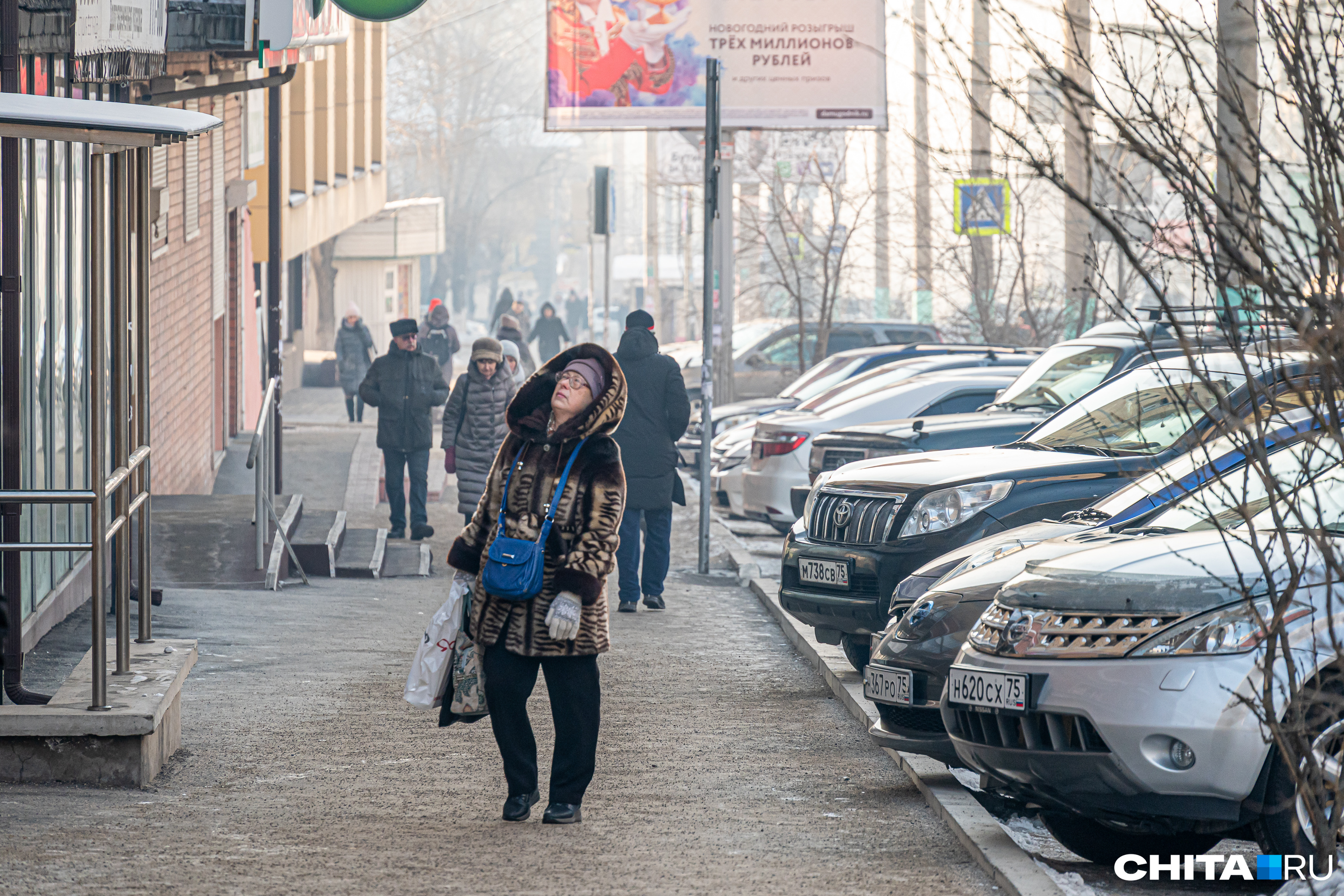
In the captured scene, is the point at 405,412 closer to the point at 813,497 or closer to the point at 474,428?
the point at 474,428

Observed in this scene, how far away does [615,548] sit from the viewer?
18.7 feet

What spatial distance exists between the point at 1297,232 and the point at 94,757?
413 cm

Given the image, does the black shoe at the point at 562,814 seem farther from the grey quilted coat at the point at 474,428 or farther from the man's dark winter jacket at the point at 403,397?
the man's dark winter jacket at the point at 403,397

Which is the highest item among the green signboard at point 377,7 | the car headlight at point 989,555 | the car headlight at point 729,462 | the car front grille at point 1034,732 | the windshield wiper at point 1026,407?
the green signboard at point 377,7

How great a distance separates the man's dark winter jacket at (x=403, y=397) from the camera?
13.8 meters

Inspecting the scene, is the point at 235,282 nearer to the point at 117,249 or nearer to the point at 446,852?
the point at 117,249

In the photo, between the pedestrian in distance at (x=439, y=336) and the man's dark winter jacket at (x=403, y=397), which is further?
the pedestrian in distance at (x=439, y=336)

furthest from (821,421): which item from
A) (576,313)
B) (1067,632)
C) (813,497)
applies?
(576,313)

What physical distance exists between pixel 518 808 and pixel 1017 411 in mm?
5982

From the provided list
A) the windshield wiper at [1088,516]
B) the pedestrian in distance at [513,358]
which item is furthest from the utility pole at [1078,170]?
the pedestrian in distance at [513,358]

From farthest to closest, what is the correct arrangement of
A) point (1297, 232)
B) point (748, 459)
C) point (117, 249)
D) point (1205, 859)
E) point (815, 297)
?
point (815, 297) → point (748, 459) → point (117, 249) → point (1205, 859) → point (1297, 232)

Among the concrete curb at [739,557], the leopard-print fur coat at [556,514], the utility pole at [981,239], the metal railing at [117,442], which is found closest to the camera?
the leopard-print fur coat at [556,514]

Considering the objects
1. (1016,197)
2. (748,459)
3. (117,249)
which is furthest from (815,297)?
(117,249)

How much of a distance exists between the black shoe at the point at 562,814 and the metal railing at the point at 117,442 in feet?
5.03
